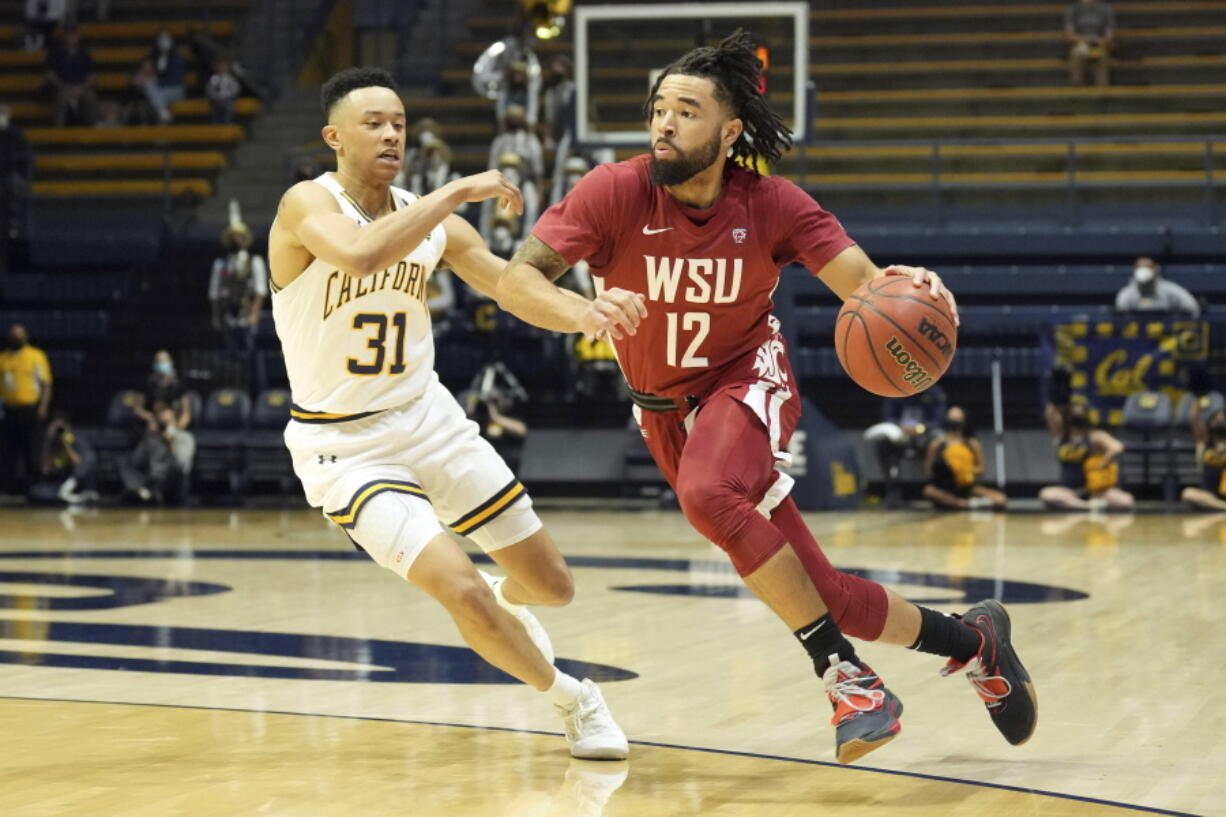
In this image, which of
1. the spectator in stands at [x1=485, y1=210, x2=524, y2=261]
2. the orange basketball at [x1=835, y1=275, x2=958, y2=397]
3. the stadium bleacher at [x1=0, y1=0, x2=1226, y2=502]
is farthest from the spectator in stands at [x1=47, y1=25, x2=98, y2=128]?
the orange basketball at [x1=835, y1=275, x2=958, y2=397]

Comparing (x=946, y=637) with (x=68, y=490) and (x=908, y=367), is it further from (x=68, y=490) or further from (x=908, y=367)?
(x=68, y=490)

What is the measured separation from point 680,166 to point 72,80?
1898 cm

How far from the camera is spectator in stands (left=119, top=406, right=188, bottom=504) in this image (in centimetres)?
1591

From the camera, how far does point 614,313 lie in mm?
4359

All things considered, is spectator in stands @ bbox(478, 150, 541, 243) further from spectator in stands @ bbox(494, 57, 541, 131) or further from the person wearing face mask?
the person wearing face mask

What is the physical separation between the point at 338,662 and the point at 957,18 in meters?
16.2

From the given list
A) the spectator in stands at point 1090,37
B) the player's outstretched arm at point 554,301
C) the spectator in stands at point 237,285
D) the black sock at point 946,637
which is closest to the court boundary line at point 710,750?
the black sock at point 946,637

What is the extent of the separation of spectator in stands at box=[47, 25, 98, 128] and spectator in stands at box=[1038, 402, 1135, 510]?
42.9 ft

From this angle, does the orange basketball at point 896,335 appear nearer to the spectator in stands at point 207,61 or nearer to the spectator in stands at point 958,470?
the spectator in stands at point 958,470

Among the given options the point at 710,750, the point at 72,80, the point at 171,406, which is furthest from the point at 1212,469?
the point at 72,80

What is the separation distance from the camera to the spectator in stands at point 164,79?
72.9ft

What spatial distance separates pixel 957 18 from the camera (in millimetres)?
21219

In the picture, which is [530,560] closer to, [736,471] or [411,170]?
[736,471]

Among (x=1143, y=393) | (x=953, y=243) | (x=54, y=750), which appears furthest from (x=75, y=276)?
(x=54, y=750)
